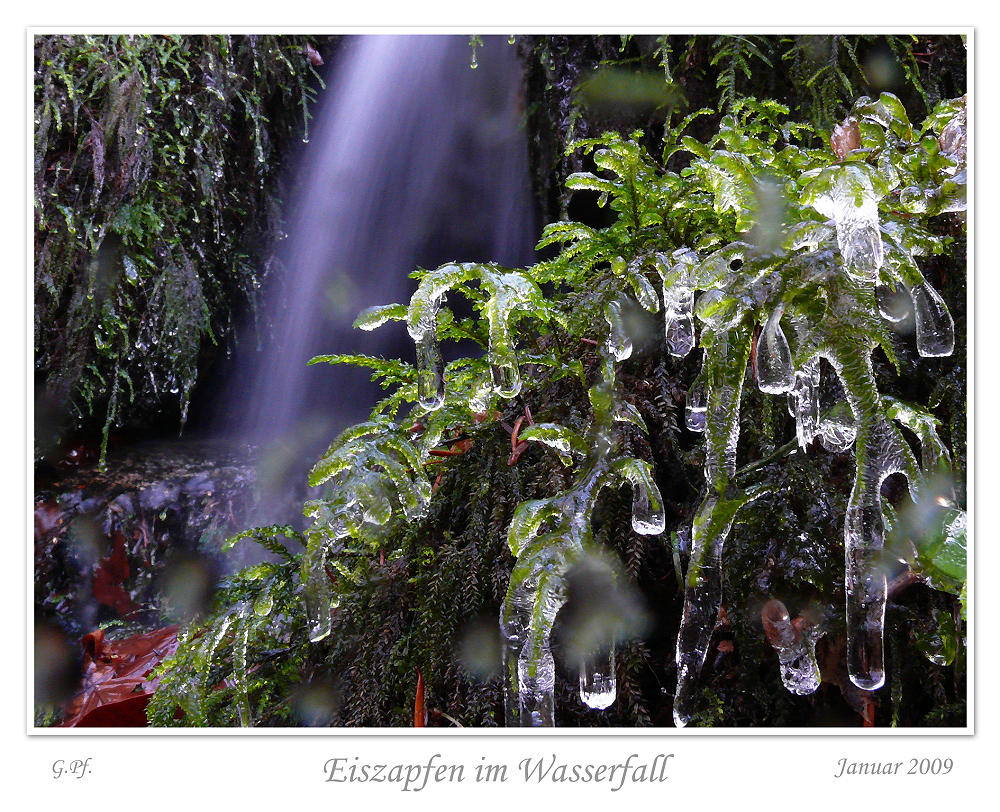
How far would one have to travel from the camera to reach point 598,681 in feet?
2.18

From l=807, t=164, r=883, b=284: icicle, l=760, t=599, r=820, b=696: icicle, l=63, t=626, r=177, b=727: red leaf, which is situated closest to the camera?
l=807, t=164, r=883, b=284: icicle

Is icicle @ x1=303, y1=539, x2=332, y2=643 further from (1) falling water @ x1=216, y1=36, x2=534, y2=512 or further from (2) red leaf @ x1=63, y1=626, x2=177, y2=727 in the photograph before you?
(1) falling water @ x1=216, y1=36, x2=534, y2=512

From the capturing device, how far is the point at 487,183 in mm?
1600

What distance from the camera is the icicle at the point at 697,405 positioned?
2.36 feet

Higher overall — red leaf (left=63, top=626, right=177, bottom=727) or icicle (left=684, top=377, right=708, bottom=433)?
icicle (left=684, top=377, right=708, bottom=433)

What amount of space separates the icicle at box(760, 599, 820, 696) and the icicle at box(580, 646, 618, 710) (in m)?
0.18

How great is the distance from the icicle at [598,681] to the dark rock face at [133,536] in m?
1.04

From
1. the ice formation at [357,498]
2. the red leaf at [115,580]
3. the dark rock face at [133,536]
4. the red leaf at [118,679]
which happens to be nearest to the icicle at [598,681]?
the ice formation at [357,498]

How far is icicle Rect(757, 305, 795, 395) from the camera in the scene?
62cm

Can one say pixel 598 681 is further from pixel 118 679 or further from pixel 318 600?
pixel 118 679

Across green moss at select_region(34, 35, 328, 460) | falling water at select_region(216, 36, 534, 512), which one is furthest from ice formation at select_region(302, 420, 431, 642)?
green moss at select_region(34, 35, 328, 460)

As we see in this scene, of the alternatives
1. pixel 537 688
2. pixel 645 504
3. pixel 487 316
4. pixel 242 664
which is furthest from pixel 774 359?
pixel 242 664

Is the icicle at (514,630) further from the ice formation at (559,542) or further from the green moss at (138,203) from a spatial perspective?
the green moss at (138,203)

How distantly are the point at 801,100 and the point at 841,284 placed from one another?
0.66 m
